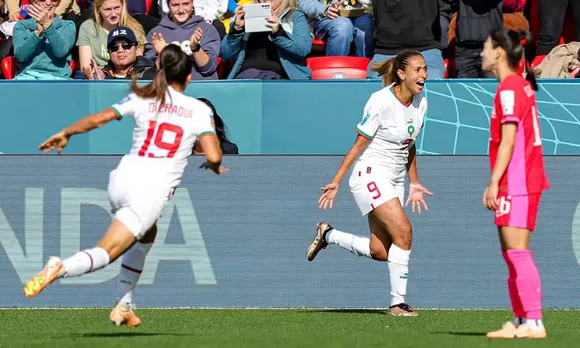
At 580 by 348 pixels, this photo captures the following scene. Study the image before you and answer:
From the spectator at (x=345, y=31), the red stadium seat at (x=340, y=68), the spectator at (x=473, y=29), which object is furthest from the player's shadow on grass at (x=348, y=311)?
the spectator at (x=345, y=31)

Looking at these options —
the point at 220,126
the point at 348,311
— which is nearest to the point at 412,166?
the point at 348,311

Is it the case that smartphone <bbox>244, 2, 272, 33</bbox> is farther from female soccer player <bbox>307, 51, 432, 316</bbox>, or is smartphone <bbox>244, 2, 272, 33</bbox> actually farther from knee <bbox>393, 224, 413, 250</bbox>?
knee <bbox>393, 224, 413, 250</bbox>

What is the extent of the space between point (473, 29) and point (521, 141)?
221 inches

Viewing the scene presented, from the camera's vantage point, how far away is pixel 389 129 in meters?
9.86

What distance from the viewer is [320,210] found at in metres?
11.2

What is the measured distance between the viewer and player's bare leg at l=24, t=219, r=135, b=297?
713 centimetres

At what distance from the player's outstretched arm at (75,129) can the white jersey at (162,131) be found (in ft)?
0.49

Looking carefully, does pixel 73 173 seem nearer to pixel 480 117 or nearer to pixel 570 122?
pixel 480 117

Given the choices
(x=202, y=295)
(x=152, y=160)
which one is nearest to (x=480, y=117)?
(x=202, y=295)

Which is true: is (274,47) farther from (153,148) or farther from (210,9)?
(153,148)

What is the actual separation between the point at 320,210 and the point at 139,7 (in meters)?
4.19

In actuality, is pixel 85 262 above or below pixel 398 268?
above

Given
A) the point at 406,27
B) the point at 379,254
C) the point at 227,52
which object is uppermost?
the point at 406,27

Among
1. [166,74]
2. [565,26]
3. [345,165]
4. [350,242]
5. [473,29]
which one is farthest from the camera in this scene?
Answer: [565,26]
